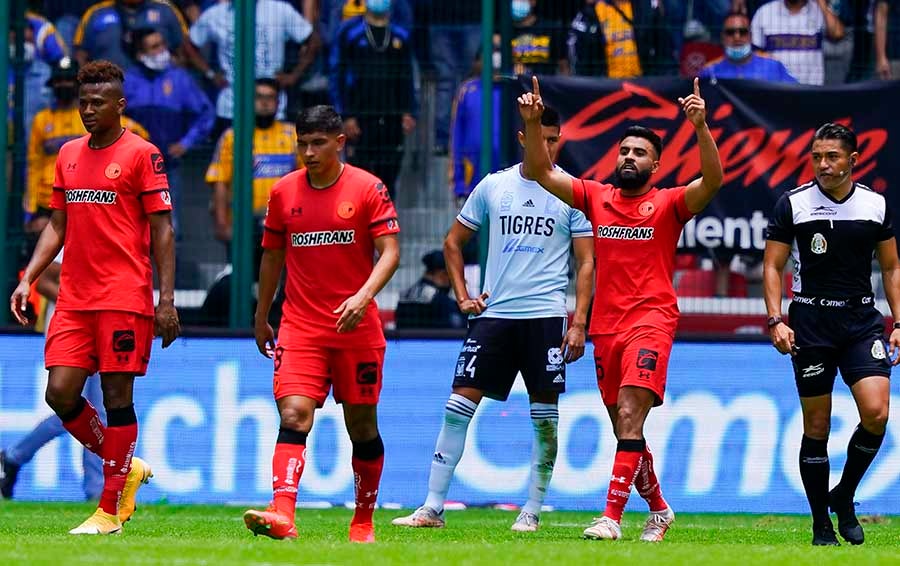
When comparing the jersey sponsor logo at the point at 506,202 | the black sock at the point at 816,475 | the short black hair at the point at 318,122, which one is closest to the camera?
the short black hair at the point at 318,122

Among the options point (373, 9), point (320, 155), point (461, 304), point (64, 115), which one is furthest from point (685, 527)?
point (64, 115)

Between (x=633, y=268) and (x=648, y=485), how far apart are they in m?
1.27

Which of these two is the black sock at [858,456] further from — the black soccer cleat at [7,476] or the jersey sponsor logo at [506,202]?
the black soccer cleat at [7,476]

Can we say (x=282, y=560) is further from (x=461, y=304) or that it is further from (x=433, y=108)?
(x=433, y=108)

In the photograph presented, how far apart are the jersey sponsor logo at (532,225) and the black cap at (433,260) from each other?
248 cm

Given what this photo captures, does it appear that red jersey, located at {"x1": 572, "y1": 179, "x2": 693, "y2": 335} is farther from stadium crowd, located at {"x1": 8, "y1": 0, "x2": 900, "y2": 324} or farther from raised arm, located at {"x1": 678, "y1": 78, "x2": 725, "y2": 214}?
stadium crowd, located at {"x1": 8, "y1": 0, "x2": 900, "y2": 324}

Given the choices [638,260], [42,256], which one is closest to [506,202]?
[638,260]

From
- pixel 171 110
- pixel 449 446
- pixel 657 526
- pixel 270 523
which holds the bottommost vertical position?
pixel 657 526

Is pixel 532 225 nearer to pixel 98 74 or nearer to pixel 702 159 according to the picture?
pixel 702 159

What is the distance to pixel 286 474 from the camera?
8172 mm

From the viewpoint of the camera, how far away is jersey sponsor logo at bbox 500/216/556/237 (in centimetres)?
1025

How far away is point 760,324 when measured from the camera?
12719 mm

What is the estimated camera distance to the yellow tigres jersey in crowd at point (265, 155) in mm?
12852

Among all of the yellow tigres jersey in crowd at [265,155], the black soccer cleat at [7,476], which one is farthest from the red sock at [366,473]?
the yellow tigres jersey in crowd at [265,155]
